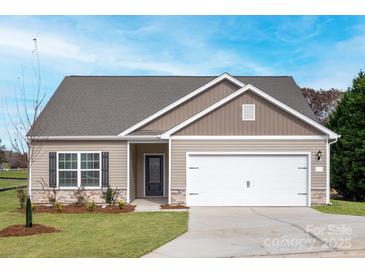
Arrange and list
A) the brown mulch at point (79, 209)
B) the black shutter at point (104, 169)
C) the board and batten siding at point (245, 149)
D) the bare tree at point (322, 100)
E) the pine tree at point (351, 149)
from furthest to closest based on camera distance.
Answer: the bare tree at point (322, 100) < the pine tree at point (351, 149) < the black shutter at point (104, 169) < the board and batten siding at point (245, 149) < the brown mulch at point (79, 209)

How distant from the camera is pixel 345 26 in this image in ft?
45.8

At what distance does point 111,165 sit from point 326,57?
11874mm

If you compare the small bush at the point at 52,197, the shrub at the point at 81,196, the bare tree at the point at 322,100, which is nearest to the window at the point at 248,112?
the shrub at the point at 81,196

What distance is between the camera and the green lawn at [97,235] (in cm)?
886

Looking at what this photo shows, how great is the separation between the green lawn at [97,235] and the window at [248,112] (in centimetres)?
470

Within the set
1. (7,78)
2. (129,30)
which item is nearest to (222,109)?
(129,30)

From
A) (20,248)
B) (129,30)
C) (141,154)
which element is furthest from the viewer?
(141,154)

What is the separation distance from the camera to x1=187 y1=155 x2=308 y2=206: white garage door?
16.8 metres

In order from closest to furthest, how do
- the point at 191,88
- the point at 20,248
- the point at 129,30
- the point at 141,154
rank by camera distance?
the point at 20,248
the point at 129,30
the point at 141,154
the point at 191,88

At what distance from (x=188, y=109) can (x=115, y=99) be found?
4.17 metres

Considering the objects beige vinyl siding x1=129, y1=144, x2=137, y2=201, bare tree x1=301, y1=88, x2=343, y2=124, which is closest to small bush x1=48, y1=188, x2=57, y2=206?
beige vinyl siding x1=129, y1=144, x2=137, y2=201

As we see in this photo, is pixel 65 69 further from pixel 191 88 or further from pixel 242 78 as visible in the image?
pixel 242 78

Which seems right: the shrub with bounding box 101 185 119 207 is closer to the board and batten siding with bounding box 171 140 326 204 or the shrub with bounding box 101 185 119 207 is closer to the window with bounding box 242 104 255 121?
the board and batten siding with bounding box 171 140 326 204

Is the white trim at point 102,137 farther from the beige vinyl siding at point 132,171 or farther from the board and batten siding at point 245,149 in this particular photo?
the board and batten siding at point 245,149
